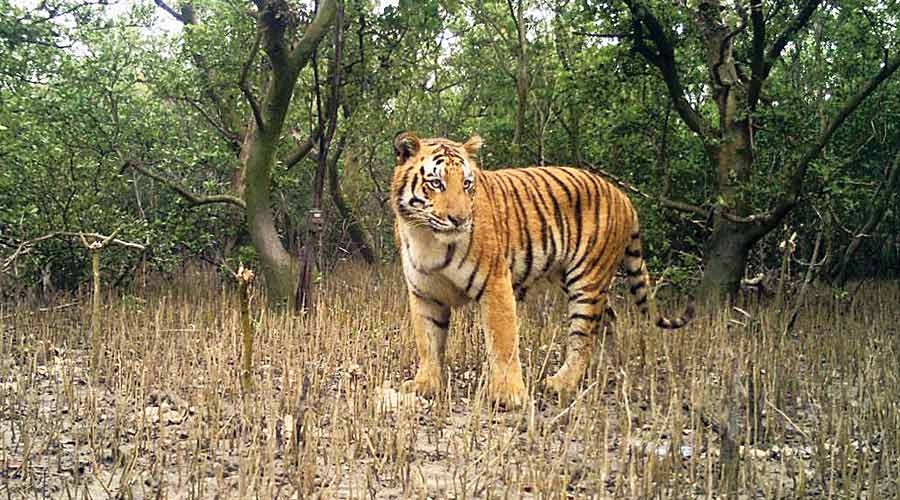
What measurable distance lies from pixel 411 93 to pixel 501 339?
6.76 m

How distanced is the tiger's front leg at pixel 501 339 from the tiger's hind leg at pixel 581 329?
23.3 inches

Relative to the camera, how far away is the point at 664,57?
7496 millimetres

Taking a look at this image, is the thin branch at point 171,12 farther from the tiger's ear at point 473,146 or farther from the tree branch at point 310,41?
the tiger's ear at point 473,146

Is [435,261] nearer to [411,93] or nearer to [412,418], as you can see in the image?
[412,418]

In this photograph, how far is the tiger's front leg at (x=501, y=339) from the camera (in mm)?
4453

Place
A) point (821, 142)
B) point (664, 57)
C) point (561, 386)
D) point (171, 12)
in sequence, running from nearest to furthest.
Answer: point (561, 386) < point (821, 142) < point (664, 57) < point (171, 12)

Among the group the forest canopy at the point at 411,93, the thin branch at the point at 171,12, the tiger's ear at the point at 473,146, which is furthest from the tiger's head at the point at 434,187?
the thin branch at the point at 171,12

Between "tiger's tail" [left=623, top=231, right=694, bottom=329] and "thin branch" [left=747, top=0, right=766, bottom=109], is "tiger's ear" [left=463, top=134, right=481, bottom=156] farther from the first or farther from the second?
"thin branch" [left=747, top=0, right=766, bottom=109]

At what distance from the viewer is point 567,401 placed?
15.4 feet

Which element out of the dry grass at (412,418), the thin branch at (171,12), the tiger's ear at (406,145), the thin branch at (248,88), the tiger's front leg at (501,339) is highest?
the thin branch at (171,12)

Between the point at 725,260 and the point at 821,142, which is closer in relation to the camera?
the point at 821,142

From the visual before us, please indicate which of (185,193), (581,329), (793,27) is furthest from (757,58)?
(185,193)

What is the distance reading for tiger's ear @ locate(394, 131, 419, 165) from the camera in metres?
4.39

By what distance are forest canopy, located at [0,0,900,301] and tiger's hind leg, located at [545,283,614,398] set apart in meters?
2.00
